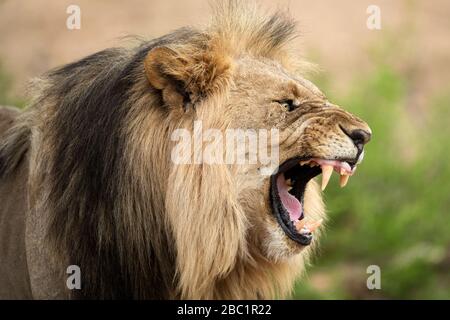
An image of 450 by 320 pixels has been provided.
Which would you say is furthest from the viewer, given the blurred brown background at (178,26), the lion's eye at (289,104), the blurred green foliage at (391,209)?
the blurred brown background at (178,26)

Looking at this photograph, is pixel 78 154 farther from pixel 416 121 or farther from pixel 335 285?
pixel 416 121

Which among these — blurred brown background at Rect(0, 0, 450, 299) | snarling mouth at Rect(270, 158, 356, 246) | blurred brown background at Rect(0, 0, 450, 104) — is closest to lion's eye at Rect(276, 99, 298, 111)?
snarling mouth at Rect(270, 158, 356, 246)

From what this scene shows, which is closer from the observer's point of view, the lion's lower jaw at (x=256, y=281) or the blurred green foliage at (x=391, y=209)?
the lion's lower jaw at (x=256, y=281)

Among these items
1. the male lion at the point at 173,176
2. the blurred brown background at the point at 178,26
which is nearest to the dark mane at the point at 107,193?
the male lion at the point at 173,176

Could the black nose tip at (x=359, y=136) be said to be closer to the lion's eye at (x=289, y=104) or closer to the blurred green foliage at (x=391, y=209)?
the lion's eye at (x=289, y=104)

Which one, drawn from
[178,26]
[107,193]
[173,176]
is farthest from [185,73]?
[178,26]

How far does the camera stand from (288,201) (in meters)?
4.01

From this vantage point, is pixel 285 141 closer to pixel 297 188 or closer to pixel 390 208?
pixel 297 188

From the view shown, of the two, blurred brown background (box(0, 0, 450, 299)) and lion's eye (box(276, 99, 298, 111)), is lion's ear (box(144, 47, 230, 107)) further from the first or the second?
blurred brown background (box(0, 0, 450, 299))

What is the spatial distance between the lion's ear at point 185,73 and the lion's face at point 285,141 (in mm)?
85

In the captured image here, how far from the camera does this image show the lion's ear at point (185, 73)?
149 inches

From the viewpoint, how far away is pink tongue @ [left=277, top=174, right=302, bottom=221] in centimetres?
398
